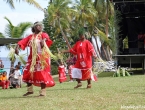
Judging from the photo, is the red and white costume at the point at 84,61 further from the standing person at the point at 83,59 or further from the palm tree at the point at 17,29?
the palm tree at the point at 17,29

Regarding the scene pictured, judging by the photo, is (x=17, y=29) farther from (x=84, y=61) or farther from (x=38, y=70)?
(x=38, y=70)

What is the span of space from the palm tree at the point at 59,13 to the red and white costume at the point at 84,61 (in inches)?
1033

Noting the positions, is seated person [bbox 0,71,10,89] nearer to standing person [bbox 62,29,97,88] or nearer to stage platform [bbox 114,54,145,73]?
standing person [bbox 62,29,97,88]

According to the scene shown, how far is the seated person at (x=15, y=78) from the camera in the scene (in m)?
14.0

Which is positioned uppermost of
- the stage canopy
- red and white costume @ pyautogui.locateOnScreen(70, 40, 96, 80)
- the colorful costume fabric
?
the stage canopy

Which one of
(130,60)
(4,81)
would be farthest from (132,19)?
(4,81)

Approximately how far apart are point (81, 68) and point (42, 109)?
15.5ft

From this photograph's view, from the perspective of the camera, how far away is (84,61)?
1066 centimetres

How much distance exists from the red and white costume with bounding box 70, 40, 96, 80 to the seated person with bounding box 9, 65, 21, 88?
382 cm

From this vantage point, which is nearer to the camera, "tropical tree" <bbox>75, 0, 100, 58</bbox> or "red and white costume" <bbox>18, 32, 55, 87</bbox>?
"red and white costume" <bbox>18, 32, 55, 87</bbox>

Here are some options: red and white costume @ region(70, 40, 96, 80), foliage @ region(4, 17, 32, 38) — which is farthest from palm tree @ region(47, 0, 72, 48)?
red and white costume @ region(70, 40, 96, 80)

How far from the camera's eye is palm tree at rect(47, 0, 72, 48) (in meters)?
37.1

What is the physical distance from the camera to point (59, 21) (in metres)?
39.1

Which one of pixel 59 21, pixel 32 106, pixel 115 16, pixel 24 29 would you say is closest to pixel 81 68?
pixel 32 106
